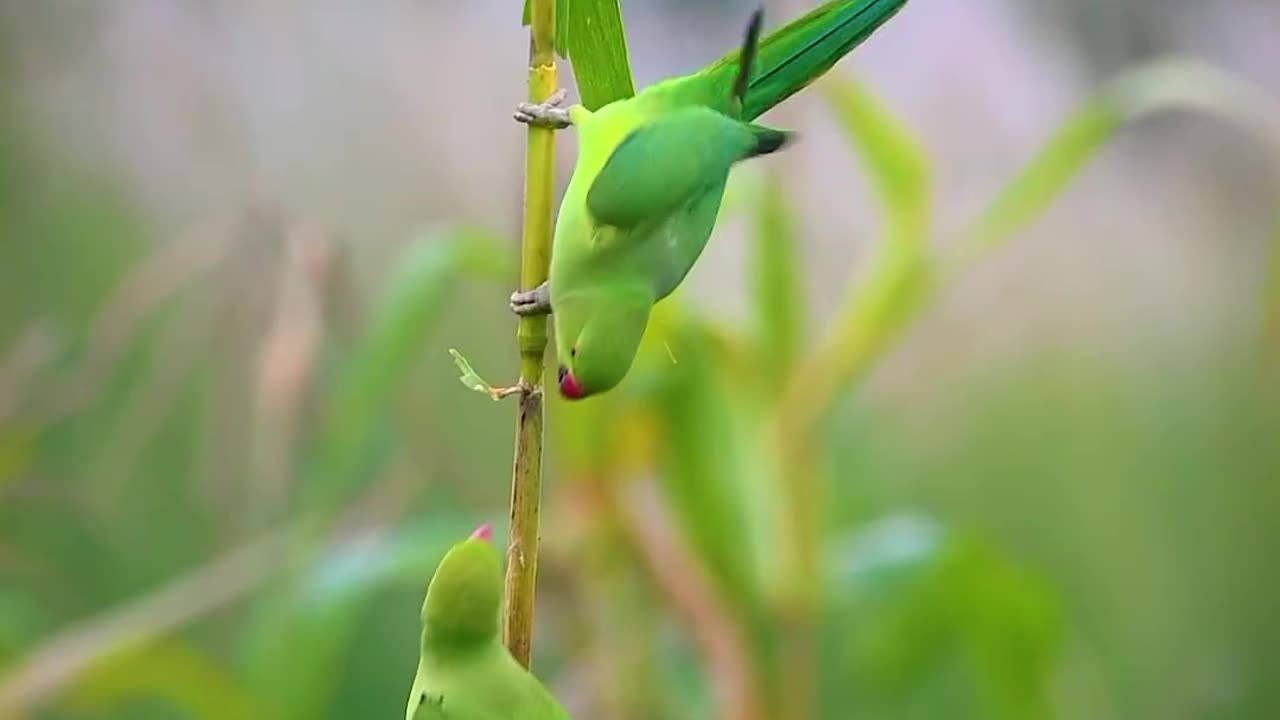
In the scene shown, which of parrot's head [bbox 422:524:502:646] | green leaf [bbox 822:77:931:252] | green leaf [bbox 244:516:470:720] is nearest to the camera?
parrot's head [bbox 422:524:502:646]

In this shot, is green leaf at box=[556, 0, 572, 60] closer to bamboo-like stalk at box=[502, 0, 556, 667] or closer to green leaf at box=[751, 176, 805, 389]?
bamboo-like stalk at box=[502, 0, 556, 667]

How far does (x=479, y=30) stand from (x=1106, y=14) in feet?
1.95

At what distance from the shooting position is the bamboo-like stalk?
0.14m

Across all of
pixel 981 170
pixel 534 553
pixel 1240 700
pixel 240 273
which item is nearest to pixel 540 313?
pixel 534 553

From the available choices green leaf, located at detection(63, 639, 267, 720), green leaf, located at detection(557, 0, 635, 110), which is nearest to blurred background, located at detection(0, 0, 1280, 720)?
green leaf, located at detection(63, 639, 267, 720)

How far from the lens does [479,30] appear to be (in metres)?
1.12

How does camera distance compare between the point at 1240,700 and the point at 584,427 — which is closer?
the point at 584,427

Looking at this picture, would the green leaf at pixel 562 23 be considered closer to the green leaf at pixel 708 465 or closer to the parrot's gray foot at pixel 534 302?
the parrot's gray foot at pixel 534 302

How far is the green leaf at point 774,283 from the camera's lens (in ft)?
1.91

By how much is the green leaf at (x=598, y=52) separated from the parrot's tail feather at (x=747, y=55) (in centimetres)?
2

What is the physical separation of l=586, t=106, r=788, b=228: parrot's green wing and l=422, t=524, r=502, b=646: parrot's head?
0.04 m

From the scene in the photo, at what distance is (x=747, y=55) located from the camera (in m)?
0.16

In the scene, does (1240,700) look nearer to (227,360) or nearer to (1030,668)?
(1030,668)

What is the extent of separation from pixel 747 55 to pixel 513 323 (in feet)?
3.04
